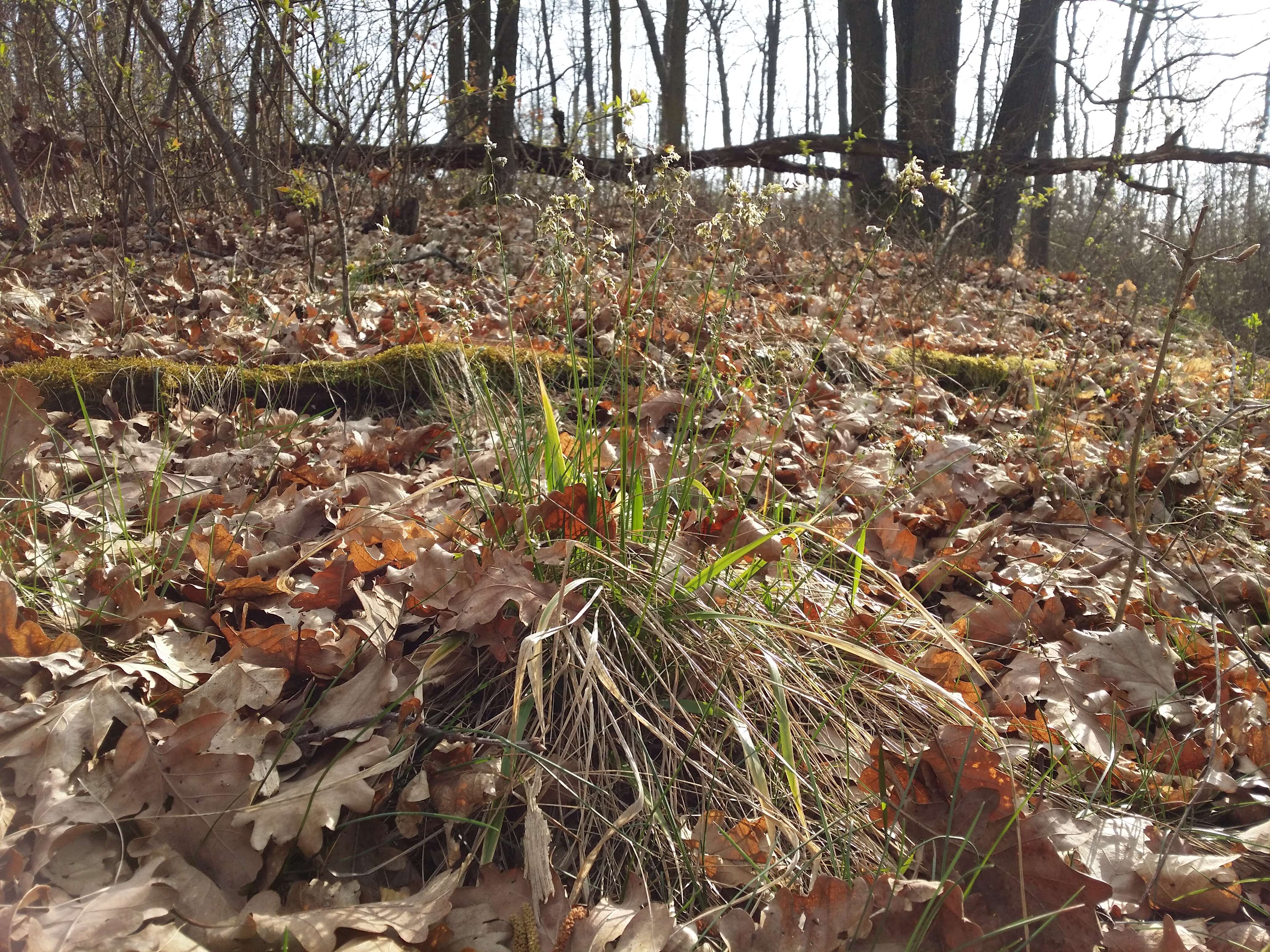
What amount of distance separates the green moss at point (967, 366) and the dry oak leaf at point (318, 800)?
3.47 metres

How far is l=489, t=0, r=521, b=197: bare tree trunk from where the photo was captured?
7.07 meters

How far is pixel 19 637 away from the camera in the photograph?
1.39 meters

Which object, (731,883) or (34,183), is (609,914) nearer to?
(731,883)

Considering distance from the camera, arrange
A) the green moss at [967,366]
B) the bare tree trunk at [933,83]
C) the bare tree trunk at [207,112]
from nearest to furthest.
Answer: the green moss at [967,366] → the bare tree trunk at [207,112] → the bare tree trunk at [933,83]

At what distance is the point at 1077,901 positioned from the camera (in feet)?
3.90

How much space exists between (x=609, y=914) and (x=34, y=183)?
642 cm

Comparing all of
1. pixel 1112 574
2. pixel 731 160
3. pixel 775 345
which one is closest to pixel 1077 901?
pixel 1112 574

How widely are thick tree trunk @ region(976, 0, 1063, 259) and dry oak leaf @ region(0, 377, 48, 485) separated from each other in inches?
312

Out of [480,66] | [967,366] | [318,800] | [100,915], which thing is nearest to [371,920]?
[318,800]

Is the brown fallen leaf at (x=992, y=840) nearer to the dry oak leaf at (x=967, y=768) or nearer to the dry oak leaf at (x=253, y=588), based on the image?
the dry oak leaf at (x=967, y=768)

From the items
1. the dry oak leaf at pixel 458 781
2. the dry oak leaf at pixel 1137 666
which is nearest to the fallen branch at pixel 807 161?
the dry oak leaf at pixel 1137 666

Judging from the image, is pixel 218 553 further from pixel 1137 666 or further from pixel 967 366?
pixel 967 366

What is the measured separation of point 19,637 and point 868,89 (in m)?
9.93

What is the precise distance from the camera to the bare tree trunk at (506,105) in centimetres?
707
